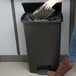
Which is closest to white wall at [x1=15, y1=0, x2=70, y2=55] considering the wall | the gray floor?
the wall

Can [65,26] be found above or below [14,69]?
above

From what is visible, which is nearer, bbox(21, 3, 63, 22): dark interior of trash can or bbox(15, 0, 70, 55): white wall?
bbox(21, 3, 63, 22): dark interior of trash can

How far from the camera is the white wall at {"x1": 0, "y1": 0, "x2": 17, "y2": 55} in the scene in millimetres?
2601

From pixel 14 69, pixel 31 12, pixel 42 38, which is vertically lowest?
pixel 14 69

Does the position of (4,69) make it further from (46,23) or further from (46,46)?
(46,23)

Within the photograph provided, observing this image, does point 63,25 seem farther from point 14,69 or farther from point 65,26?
point 14,69

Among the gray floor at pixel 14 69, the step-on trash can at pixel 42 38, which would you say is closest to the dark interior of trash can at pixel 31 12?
the step-on trash can at pixel 42 38

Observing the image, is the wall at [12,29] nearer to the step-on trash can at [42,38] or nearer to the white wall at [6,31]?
the white wall at [6,31]

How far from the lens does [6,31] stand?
2762mm

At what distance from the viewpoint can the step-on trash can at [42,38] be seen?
2.29 meters

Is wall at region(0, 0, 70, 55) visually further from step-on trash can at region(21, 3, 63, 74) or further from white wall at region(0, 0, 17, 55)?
step-on trash can at region(21, 3, 63, 74)

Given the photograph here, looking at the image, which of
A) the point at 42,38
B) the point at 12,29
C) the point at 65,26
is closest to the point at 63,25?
the point at 65,26

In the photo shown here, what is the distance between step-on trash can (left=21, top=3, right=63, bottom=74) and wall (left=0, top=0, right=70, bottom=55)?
11cm

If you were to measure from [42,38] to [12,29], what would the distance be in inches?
23.0
